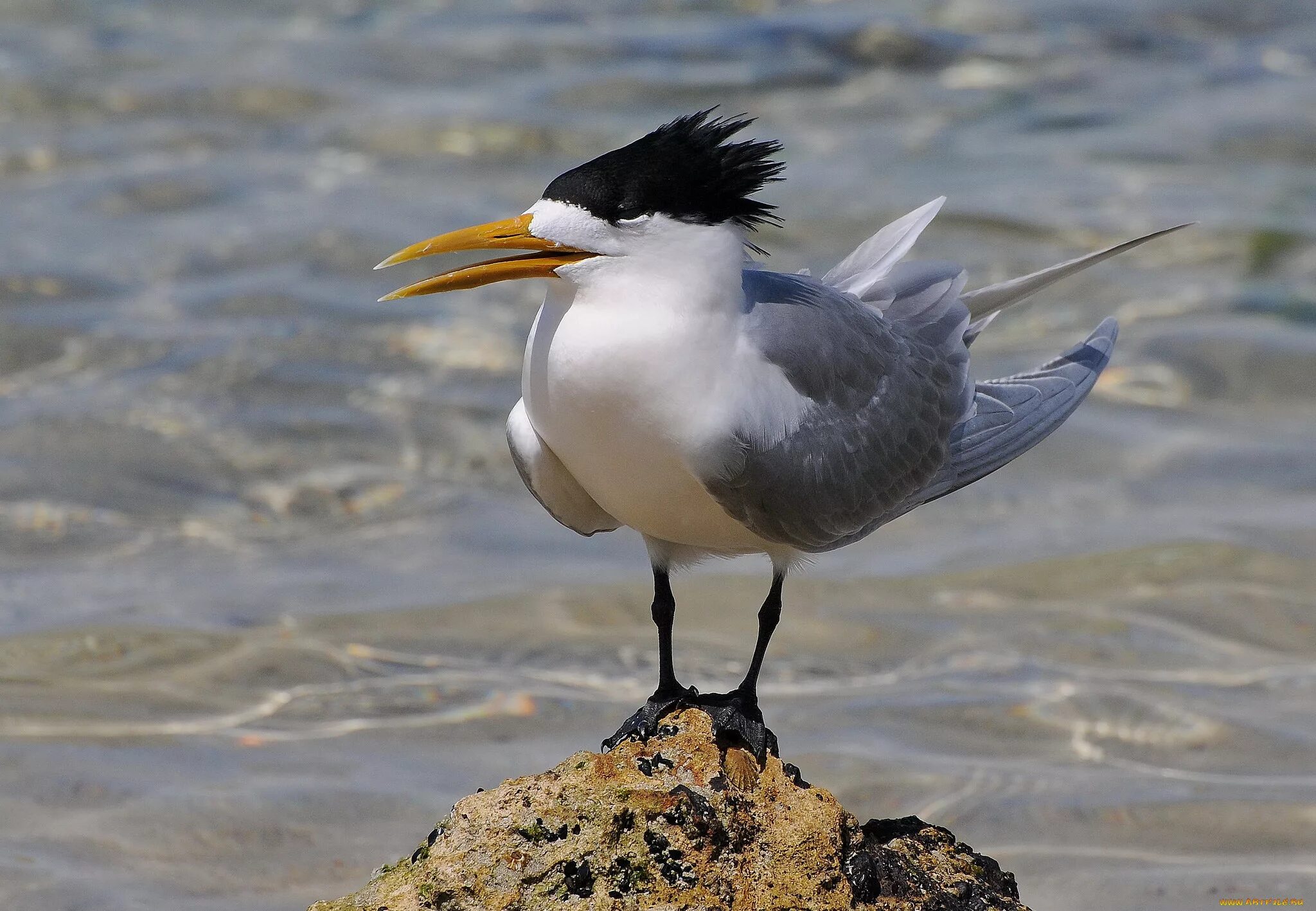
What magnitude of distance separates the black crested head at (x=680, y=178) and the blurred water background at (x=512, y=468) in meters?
2.44

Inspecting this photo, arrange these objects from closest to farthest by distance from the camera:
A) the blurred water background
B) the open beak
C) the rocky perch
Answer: the rocky perch
the open beak
the blurred water background

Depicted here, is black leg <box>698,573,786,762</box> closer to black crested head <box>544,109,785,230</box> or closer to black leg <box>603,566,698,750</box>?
black leg <box>603,566,698,750</box>

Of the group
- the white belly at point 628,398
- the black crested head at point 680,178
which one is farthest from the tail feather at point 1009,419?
the black crested head at point 680,178

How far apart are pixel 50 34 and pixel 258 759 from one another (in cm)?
980

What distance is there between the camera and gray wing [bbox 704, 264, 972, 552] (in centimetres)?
421

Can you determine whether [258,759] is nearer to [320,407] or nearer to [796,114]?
[320,407]

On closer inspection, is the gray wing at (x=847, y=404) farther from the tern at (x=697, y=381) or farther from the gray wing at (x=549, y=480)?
the gray wing at (x=549, y=480)

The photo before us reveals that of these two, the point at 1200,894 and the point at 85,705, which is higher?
the point at 85,705

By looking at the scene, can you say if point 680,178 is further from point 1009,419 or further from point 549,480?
point 1009,419

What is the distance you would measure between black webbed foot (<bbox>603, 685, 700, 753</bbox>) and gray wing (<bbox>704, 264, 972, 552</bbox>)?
0.46 metres

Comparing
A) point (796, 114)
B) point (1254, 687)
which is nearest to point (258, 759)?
point (1254, 687)

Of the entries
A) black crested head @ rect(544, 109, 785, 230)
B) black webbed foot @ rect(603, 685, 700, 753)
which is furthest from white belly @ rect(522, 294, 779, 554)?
black webbed foot @ rect(603, 685, 700, 753)

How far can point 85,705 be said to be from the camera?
6.25m

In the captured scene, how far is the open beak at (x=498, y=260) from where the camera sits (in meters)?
3.84
